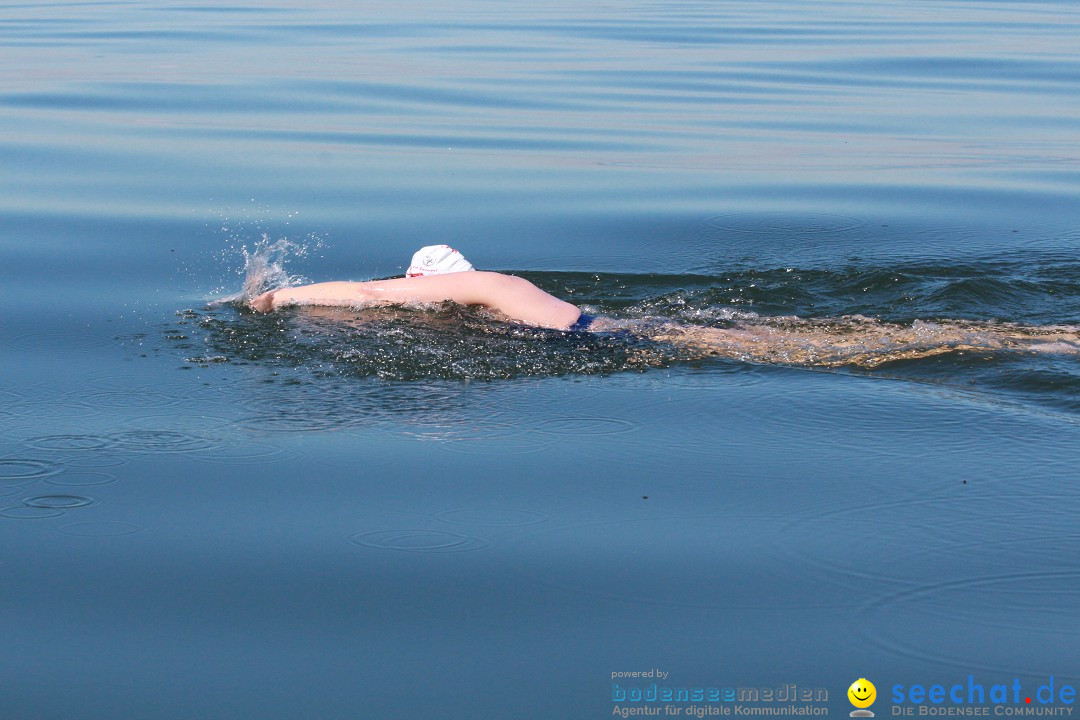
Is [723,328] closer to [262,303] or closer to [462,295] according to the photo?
[462,295]

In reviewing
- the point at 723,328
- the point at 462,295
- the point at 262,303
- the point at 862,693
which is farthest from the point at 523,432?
the point at 262,303

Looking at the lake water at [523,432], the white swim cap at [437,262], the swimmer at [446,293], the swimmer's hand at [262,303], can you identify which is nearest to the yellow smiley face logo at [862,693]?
the lake water at [523,432]

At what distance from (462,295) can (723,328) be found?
1519 millimetres

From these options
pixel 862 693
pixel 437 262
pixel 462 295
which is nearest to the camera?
pixel 862 693

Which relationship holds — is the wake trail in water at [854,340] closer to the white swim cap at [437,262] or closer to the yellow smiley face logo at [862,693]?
the white swim cap at [437,262]

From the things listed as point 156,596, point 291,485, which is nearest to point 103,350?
point 291,485

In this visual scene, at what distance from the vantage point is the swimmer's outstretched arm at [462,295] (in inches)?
294

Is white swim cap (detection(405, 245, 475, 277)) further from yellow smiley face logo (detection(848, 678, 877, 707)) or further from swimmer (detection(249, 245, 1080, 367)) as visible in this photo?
yellow smiley face logo (detection(848, 678, 877, 707))

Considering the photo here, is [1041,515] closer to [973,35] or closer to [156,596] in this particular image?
[156,596]

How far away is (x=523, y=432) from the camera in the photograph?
5.74m

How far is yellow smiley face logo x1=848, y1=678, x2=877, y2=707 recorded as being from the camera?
3564 millimetres

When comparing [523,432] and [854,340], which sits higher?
[854,340]

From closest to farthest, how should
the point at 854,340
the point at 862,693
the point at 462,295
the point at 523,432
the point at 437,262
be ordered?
Answer: the point at 862,693 < the point at 523,432 < the point at 854,340 < the point at 462,295 < the point at 437,262

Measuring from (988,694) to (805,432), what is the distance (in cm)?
222
